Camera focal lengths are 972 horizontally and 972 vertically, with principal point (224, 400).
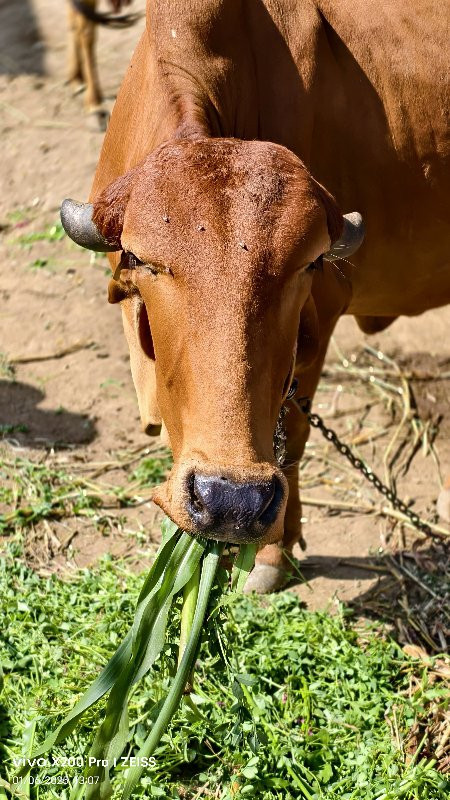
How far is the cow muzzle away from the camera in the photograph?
265cm

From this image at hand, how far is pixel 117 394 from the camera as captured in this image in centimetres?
577

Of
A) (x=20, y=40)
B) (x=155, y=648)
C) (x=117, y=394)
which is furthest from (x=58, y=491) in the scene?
(x=20, y=40)

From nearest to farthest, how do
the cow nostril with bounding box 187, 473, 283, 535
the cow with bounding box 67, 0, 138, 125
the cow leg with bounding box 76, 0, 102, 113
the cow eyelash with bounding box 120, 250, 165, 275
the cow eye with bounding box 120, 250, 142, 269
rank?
the cow nostril with bounding box 187, 473, 283, 535 → the cow eyelash with bounding box 120, 250, 165, 275 → the cow eye with bounding box 120, 250, 142, 269 → the cow with bounding box 67, 0, 138, 125 → the cow leg with bounding box 76, 0, 102, 113

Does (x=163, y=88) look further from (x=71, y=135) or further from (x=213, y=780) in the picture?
(x=71, y=135)

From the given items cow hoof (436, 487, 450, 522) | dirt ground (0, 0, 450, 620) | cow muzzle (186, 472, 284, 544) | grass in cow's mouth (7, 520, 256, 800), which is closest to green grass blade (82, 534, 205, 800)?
grass in cow's mouth (7, 520, 256, 800)

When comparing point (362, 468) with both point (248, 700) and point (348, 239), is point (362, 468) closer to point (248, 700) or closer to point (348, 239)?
point (248, 700)

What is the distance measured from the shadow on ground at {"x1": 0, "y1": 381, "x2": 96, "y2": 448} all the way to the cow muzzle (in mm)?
2819

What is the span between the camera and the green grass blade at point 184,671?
2961 millimetres

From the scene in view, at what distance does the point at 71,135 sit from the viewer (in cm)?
812

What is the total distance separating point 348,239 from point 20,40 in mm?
7810

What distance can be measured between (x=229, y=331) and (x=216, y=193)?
41 cm

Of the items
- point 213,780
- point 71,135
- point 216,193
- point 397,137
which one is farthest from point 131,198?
point 71,135

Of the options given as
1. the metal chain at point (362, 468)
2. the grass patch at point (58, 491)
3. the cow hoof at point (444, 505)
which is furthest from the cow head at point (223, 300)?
the cow hoof at point (444, 505)

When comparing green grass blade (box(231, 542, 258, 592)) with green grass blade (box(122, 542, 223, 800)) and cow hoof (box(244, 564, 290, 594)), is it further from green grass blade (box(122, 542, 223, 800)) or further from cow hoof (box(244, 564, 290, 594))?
cow hoof (box(244, 564, 290, 594))
